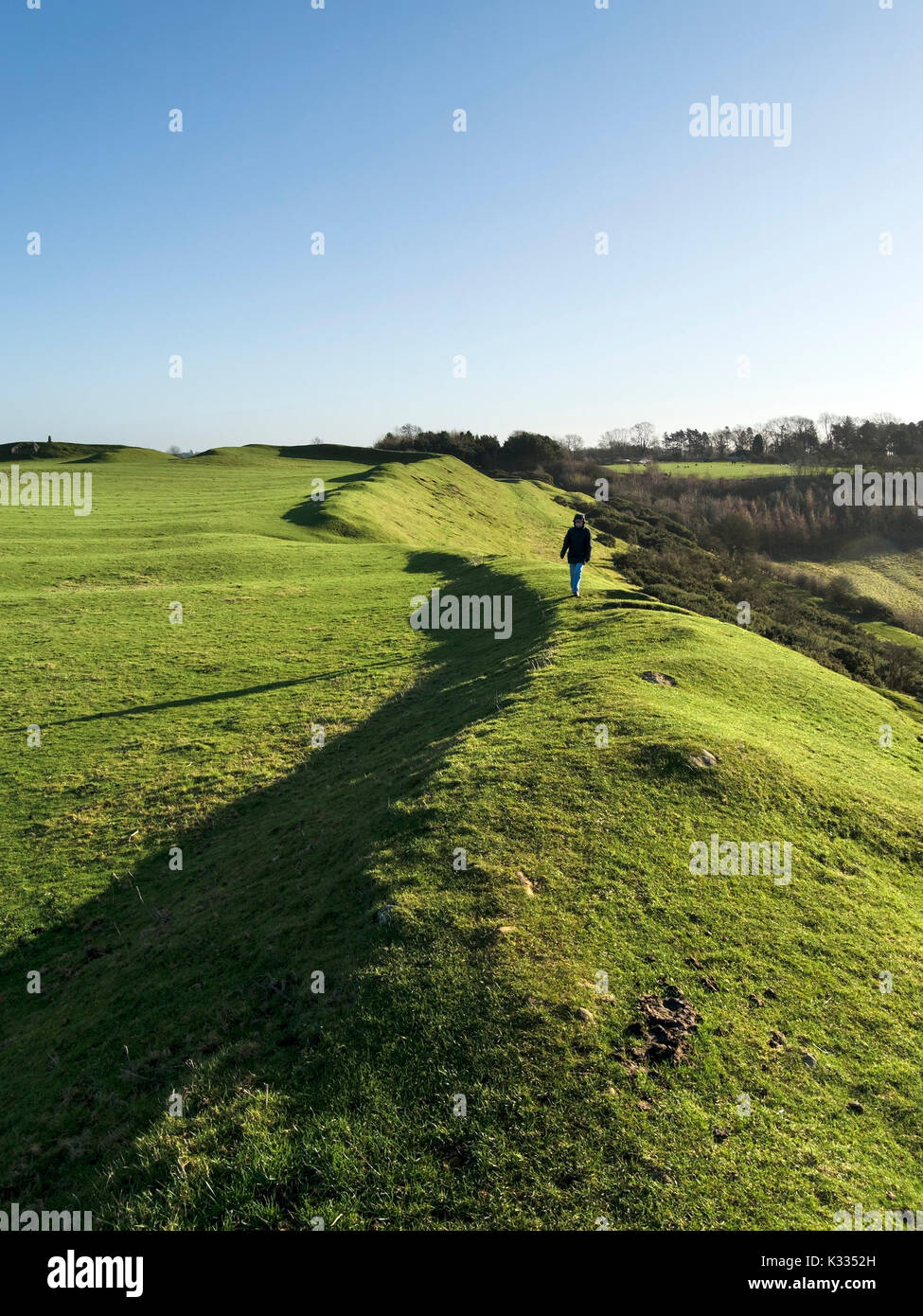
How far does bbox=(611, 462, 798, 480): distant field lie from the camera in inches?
5507

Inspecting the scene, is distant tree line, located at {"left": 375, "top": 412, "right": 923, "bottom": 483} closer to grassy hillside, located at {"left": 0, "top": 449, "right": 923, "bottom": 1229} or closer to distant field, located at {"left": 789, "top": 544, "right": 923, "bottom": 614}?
distant field, located at {"left": 789, "top": 544, "right": 923, "bottom": 614}

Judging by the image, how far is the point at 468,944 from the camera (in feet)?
26.0

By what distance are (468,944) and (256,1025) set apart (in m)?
2.49

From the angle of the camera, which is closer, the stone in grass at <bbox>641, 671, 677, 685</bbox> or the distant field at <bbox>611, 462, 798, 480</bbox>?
the stone in grass at <bbox>641, 671, 677, 685</bbox>

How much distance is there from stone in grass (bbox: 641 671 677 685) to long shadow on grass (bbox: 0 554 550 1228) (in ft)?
20.6

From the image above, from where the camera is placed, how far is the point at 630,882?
9156mm

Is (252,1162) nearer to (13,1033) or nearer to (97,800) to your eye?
(13,1033)

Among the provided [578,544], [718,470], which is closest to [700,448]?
[718,470]

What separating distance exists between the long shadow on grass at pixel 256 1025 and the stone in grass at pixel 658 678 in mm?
6277

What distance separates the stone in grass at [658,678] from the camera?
1661cm

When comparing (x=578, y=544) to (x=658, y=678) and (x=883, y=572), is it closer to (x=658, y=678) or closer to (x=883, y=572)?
(x=658, y=678)

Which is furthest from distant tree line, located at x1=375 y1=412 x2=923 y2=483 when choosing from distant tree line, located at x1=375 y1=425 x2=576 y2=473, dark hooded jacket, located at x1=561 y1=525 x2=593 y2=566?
dark hooded jacket, located at x1=561 y1=525 x2=593 y2=566

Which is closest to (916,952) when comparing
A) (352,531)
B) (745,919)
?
(745,919)

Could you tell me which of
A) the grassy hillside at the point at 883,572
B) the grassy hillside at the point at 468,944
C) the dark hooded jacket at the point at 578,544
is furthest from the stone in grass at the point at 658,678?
the grassy hillside at the point at 883,572
